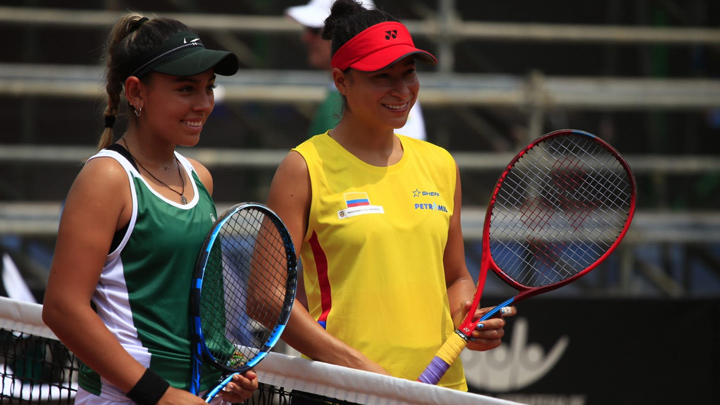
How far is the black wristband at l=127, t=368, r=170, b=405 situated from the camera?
6.66 feet

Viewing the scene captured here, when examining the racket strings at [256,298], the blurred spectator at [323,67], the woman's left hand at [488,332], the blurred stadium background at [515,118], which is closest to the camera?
the racket strings at [256,298]

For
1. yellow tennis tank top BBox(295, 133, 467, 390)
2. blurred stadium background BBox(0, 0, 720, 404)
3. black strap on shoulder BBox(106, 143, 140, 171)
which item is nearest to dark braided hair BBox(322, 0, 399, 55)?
yellow tennis tank top BBox(295, 133, 467, 390)

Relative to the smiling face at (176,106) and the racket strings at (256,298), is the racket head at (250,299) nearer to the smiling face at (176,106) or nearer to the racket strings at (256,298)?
the racket strings at (256,298)

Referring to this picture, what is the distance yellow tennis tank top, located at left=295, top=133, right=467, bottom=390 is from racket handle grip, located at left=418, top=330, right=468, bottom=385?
6 centimetres

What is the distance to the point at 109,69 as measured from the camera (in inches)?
90.4

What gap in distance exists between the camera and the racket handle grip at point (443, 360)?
2.38 m

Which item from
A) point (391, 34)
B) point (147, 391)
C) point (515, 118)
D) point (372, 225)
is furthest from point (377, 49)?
point (515, 118)

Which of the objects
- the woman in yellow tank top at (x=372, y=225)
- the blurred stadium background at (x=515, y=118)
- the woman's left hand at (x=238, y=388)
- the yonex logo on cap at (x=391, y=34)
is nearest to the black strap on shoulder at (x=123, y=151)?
the woman in yellow tank top at (x=372, y=225)

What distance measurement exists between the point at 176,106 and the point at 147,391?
25.9 inches

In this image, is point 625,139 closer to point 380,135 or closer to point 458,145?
point 458,145

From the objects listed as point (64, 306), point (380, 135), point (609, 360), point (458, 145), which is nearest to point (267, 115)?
point (458, 145)

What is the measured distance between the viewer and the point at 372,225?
2.44m

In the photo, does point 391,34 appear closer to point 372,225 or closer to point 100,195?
point 372,225

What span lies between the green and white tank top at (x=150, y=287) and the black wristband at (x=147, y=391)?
0.06 metres
